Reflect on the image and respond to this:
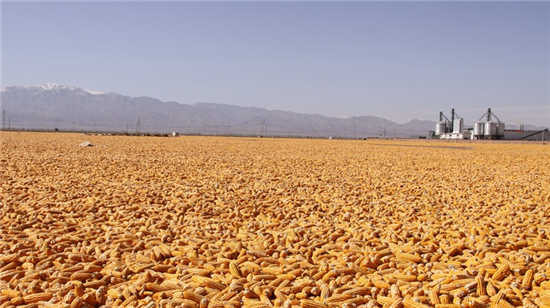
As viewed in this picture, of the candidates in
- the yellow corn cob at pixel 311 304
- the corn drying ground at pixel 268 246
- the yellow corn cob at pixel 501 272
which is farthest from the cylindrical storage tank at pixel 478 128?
the yellow corn cob at pixel 311 304

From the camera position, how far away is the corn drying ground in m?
3.66

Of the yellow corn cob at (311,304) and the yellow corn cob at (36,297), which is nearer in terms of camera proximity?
the yellow corn cob at (311,304)

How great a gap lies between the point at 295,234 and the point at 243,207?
1.80 metres

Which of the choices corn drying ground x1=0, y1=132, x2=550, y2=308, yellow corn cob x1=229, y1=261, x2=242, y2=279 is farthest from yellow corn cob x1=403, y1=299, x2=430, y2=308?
yellow corn cob x1=229, y1=261, x2=242, y2=279

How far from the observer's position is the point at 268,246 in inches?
194

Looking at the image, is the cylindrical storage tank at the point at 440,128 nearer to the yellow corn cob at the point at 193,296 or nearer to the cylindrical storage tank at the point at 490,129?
the cylindrical storage tank at the point at 490,129

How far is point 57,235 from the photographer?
5254 mm

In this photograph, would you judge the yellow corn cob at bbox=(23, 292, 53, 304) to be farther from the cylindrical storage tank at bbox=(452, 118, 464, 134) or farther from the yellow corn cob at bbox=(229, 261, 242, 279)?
the cylindrical storage tank at bbox=(452, 118, 464, 134)

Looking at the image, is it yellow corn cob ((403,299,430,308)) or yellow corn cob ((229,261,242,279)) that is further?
yellow corn cob ((229,261,242,279))

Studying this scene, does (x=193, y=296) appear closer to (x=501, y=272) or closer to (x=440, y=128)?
(x=501, y=272)

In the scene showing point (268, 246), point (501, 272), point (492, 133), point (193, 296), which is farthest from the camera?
point (492, 133)

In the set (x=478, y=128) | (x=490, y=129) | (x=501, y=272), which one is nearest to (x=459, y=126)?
(x=478, y=128)

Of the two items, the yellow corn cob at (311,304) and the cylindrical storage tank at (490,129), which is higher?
the cylindrical storage tank at (490,129)

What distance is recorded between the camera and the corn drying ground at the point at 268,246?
3658 mm
